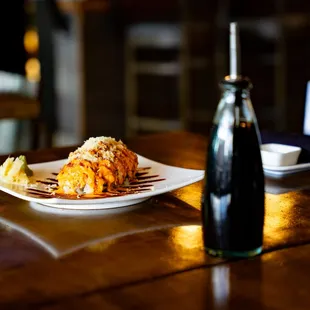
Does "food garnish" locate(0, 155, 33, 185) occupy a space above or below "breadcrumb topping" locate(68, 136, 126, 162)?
below

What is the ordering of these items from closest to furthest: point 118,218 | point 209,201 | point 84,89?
point 209,201 → point 118,218 → point 84,89

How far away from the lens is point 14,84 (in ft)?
13.4

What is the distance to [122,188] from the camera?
1258 mm

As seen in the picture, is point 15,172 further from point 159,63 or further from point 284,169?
point 159,63

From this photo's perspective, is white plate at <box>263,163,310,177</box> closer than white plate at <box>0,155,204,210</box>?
No

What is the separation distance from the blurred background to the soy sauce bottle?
101 inches

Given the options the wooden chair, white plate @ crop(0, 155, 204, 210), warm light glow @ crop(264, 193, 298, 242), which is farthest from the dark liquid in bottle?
the wooden chair

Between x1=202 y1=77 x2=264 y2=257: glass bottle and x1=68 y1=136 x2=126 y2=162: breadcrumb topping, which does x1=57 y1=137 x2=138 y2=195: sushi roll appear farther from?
x1=202 y1=77 x2=264 y2=257: glass bottle

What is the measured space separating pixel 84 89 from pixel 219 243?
375 centimetres

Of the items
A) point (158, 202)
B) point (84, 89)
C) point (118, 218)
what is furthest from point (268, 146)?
point (84, 89)

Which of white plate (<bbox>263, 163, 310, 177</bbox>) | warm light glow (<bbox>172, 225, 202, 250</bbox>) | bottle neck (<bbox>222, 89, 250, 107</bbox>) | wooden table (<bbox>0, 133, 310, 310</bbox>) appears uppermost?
bottle neck (<bbox>222, 89, 250, 107</bbox>)

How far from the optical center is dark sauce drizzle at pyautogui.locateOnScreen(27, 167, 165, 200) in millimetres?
1202

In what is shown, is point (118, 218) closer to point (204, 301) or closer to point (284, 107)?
point (204, 301)

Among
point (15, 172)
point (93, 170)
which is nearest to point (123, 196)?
point (93, 170)
